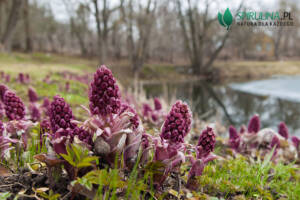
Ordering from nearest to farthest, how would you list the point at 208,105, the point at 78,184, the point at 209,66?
the point at 78,184
the point at 208,105
the point at 209,66

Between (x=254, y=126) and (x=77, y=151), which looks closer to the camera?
(x=77, y=151)

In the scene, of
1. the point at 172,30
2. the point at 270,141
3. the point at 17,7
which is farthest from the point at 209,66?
the point at 270,141

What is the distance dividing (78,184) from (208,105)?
1204 cm

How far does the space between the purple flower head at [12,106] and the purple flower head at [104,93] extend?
0.91m

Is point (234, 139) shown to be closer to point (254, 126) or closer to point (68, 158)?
point (254, 126)

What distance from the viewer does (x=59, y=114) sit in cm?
158

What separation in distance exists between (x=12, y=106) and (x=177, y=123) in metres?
1.47

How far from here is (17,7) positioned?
70.5 feet

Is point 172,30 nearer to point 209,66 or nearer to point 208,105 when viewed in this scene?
point 209,66

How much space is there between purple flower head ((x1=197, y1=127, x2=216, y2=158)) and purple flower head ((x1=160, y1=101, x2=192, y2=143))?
0.31m

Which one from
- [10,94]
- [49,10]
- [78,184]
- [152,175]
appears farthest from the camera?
[49,10]

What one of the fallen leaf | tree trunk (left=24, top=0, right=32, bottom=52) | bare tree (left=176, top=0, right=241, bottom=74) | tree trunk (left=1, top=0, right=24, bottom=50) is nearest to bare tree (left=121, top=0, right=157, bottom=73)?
bare tree (left=176, top=0, right=241, bottom=74)

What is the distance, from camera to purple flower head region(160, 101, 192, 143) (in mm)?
1595

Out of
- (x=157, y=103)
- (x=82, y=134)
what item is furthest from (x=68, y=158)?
(x=157, y=103)
